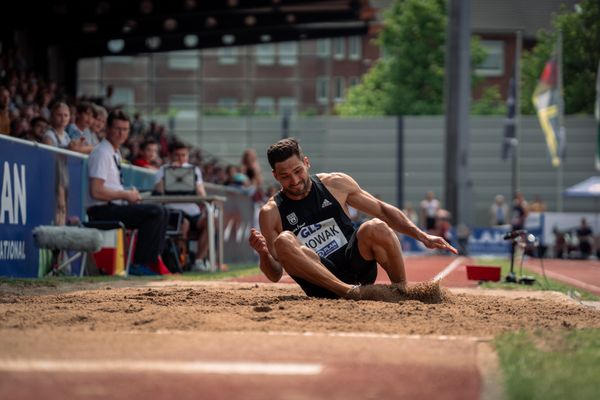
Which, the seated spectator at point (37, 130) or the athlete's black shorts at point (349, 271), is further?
the seated spectator at point (37, 130)

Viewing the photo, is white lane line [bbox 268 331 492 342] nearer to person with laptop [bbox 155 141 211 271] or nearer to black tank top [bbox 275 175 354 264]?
black tank top [bbox 275 175 354 264]

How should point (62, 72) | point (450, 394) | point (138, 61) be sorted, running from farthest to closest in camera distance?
point (138, 61)
point (62, 72)
point (450, 394)

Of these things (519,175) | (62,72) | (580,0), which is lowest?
(519,175)

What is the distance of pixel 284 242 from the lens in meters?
8.31

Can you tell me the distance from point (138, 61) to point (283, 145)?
216ft

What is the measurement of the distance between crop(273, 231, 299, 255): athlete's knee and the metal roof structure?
51.6 ft

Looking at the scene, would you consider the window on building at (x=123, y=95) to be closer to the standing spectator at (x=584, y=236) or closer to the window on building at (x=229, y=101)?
the window on building at (x=229, y=101)

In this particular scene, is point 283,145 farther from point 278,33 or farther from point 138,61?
point 138,61

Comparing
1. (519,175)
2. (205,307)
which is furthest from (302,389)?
(519,175)

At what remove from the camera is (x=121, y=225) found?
1358 centimetres

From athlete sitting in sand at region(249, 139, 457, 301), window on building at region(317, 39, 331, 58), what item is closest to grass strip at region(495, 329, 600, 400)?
athlete sitting in sand at region(249, 139, 457, 301)

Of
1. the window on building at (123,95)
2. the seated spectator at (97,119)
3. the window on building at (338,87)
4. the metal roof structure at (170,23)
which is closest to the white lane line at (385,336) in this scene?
the seated spectator at (97,119)

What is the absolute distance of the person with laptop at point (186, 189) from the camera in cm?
1609

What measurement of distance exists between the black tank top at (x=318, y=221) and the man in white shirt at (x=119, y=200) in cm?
535
